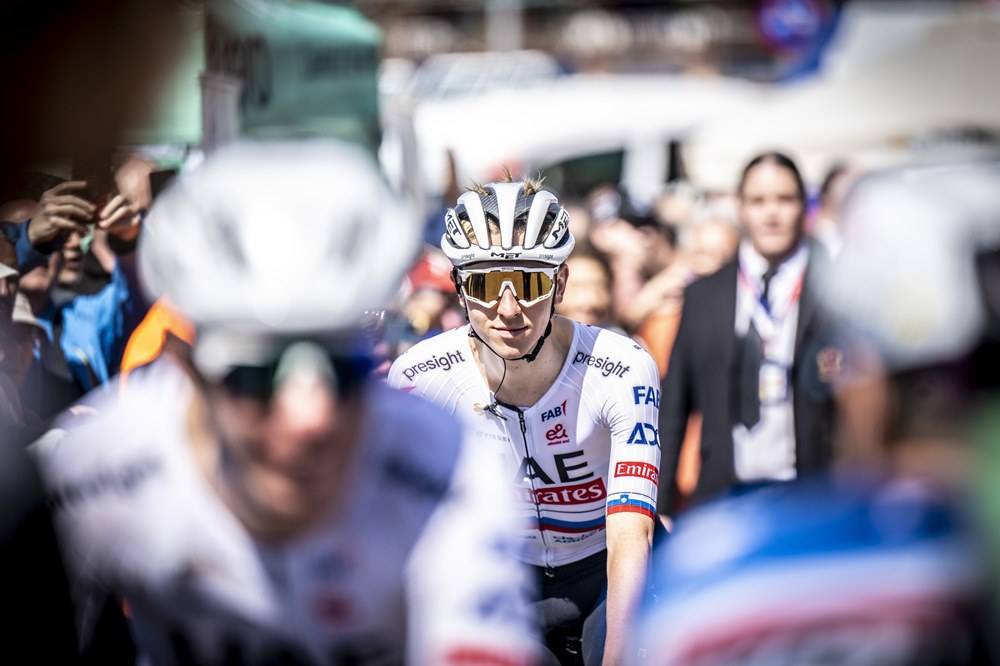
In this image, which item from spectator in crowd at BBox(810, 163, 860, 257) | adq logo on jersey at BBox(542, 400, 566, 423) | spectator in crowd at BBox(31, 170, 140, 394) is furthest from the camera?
spectator in crowd at BBox(810, 163, 860, 257)

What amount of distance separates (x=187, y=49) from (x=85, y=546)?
12.6ft

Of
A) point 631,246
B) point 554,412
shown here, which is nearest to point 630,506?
point 554,412

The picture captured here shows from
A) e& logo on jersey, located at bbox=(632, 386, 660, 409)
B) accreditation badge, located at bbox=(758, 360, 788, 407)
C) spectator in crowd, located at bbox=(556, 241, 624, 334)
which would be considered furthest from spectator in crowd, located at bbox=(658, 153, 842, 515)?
e& logo on jersey, located at bbox=(632, 386, 660, 409)

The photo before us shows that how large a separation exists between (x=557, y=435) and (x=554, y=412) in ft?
0.25

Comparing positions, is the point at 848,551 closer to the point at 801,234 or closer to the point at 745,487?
the point at 745,487

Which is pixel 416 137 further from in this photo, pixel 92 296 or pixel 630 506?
pixel 630 506

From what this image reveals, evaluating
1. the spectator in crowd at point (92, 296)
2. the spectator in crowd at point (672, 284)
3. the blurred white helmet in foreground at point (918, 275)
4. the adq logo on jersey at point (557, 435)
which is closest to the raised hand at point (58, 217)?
the spectator in crowd at point (92, 296)

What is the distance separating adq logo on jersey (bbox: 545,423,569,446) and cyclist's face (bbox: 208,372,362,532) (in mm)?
2435

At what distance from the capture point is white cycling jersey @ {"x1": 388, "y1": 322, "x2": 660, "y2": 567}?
4.38m

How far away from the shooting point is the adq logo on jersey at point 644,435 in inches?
166

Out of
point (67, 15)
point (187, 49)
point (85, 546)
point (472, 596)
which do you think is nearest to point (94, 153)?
point (67, 15)

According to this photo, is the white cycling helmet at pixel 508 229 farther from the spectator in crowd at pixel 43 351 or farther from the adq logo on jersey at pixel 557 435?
the spectator in crowd at pixel 43 351

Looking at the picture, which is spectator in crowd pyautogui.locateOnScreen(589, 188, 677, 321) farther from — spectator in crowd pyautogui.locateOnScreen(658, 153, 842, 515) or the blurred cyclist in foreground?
the blurred cyclist in foreground

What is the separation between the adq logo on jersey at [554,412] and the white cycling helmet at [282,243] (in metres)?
2.46
